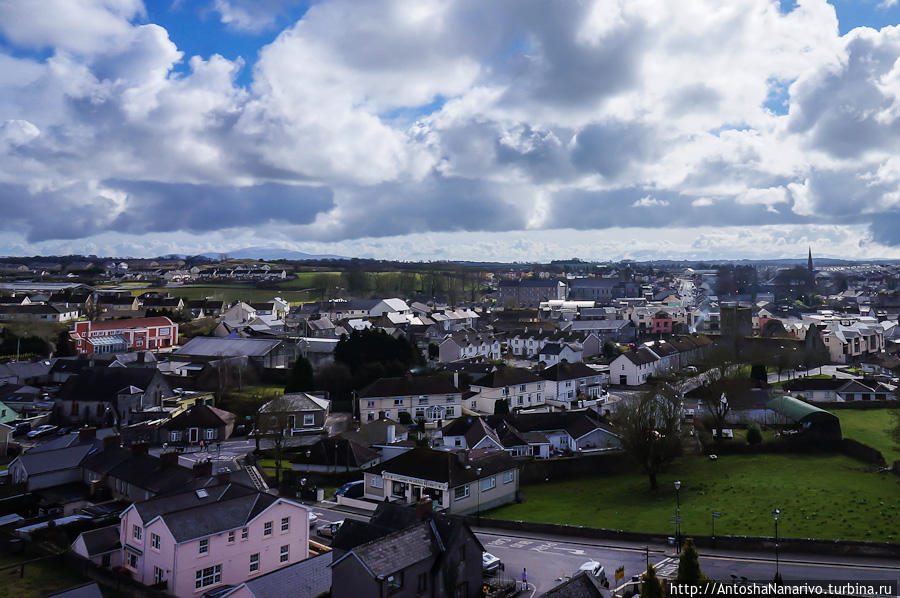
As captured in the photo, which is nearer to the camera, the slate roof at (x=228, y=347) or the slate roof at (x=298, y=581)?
the slate roof at (x=298, y=581)

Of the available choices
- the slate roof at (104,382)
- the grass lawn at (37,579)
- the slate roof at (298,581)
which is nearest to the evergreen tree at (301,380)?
the slate roof at (104,382)

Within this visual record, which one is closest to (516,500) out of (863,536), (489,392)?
(863,536)

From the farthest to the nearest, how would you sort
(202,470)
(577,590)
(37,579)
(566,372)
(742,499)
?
(566,372) < (742,499) < (202,470) < (37,579) < (577,590)

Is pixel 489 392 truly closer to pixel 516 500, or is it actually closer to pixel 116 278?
pixel 516 500

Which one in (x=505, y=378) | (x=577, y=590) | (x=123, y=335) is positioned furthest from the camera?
(x=123, y=335)

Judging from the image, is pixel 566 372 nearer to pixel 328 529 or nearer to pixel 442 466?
pixel 442 466

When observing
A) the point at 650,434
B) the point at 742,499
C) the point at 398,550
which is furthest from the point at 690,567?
the point at 650,434

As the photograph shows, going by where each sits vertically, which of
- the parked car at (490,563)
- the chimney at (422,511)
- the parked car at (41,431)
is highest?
the chimney at (422,511)

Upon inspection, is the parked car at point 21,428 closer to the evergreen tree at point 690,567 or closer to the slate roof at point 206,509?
the slate roof at point 206,509

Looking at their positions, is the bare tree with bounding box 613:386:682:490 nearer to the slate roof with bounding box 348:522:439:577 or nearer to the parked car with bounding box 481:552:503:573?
the parked car with bounding box 481:552:503:573
